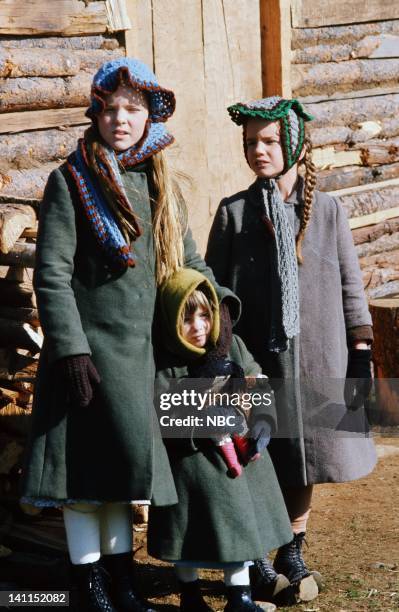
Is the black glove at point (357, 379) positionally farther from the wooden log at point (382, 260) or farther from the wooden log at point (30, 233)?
the wooden log at point (382, 260)

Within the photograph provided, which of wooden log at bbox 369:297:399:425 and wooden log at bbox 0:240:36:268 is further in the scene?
wooden log at bbox 369:297:399:425

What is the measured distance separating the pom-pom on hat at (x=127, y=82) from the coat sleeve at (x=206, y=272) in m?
0.50

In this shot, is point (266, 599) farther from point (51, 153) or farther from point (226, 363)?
point (51, 153)

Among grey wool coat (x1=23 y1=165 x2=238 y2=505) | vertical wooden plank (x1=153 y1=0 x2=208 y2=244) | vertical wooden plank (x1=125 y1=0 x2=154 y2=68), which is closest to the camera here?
grey wool coat (x1=23 y1=165 x2=238 y2=505)

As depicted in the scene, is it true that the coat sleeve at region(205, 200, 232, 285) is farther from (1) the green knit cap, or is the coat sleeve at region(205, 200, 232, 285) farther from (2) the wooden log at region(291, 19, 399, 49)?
(2) the wooden log at region(291, 19, 399, 49)

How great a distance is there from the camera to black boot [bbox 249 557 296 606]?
4.62 meters

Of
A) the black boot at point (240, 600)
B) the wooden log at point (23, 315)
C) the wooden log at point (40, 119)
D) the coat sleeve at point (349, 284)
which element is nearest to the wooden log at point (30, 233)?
the wooden log at point (23, 315)

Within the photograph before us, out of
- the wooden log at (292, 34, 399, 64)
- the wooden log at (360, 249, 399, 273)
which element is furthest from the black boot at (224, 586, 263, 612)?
the wooden log at (360, 249, 399, 273)

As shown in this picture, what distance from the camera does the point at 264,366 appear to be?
4688mm

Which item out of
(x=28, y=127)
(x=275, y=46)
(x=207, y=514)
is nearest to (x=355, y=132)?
(x=275, y=46)

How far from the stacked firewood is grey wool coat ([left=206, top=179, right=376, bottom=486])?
3.00 feet

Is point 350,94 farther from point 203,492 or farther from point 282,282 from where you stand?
point 203,492

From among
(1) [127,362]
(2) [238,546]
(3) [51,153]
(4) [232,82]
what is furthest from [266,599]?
(4) [232,82]

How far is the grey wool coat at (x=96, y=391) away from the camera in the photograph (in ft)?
13.5
